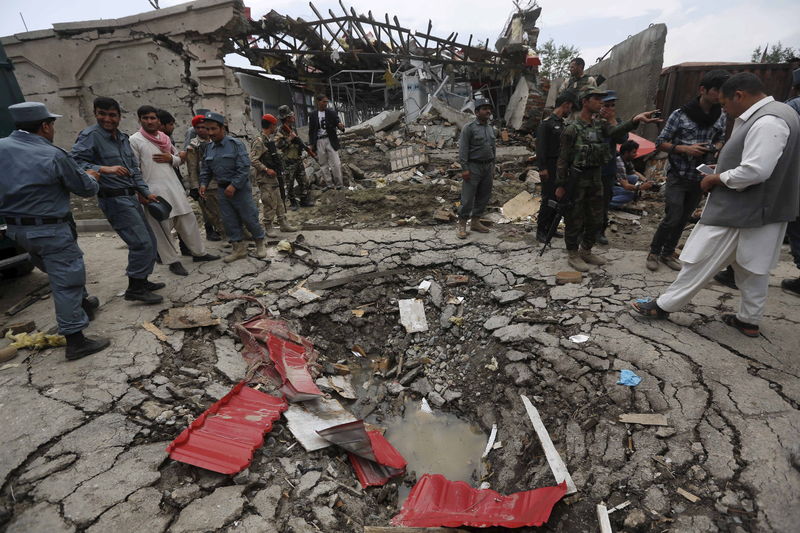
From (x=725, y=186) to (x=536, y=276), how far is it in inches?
68.2

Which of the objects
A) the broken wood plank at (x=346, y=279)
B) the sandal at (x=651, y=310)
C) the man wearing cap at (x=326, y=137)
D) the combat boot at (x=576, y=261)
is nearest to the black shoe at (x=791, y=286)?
the sandal at (x=651, y=310)

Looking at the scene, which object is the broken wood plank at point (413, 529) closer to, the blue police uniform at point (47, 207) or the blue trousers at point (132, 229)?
the blue police uniform at point (47, 207)

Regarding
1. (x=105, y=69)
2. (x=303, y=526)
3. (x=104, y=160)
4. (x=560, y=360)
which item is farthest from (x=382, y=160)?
(x=303, y=526)

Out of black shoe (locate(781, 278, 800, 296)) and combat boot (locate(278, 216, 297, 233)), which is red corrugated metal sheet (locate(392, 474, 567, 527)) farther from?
combat boot (locate(278, 216, 297, 233))

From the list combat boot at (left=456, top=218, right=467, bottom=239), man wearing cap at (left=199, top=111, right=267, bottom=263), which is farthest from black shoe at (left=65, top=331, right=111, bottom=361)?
combat boot at (left=456, top=218, right=467, bottom=239)

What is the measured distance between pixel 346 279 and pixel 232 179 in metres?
1.74

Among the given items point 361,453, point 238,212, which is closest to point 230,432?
point 361,453

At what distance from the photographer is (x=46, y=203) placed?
2547mm

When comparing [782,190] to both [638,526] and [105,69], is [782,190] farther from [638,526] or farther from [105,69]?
[105,69]

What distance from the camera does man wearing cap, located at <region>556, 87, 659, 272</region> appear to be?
11.5 feet

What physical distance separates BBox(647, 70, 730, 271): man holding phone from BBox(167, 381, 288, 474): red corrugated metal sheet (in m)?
3.88

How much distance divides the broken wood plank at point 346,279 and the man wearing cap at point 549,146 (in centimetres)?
198

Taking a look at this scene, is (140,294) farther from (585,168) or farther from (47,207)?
(585,168)

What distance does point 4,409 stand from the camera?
223cm
